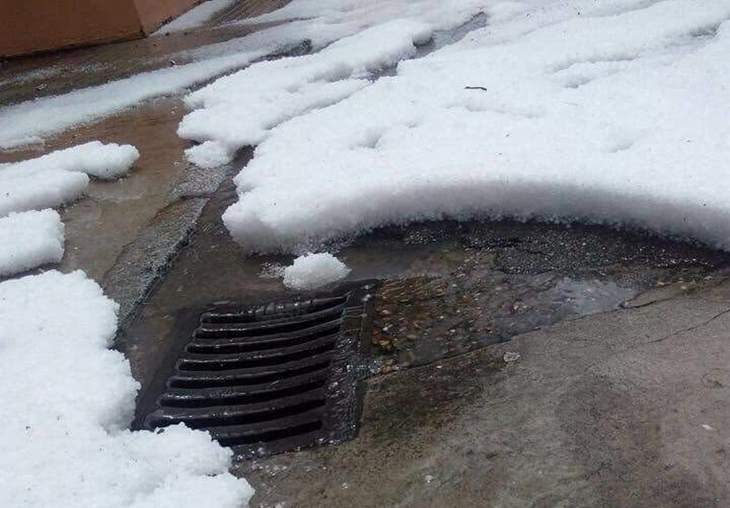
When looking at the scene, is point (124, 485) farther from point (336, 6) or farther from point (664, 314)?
point (336, 6)

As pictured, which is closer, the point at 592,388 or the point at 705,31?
the point at 592,388

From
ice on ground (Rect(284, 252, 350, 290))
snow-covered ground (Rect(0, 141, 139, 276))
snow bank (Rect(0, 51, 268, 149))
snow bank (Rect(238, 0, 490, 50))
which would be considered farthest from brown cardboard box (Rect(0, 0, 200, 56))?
ice on ground (Rect(284, 252, 350, 290))

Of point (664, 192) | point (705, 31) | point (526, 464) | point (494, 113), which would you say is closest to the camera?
point (526, 464)

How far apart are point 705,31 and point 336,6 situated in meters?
3.75

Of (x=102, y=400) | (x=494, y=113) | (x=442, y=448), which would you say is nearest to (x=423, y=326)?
(x=442, y=448)

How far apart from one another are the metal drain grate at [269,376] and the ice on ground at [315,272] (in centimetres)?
8

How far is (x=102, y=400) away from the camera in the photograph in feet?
5.50

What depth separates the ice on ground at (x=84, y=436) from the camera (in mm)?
1402

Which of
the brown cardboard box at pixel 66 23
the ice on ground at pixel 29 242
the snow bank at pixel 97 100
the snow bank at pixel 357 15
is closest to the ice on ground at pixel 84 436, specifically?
the ice on ground at pixel 29 242

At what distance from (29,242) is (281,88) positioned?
1808 mm

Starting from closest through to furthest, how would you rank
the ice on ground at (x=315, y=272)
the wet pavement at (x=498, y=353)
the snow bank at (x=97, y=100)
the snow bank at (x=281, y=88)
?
the wet pavement at (x=498, y=353) → the ice on ground at (x=315, y=272) → the snow bank at (x=281, y=88) → the snow bank at (x=97, y=100)

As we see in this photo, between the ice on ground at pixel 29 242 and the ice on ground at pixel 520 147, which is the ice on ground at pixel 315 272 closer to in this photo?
the ice on ground at pixel 520 147

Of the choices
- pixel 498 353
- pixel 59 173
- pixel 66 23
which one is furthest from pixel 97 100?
pixel 498 353

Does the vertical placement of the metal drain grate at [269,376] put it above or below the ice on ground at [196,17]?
below
